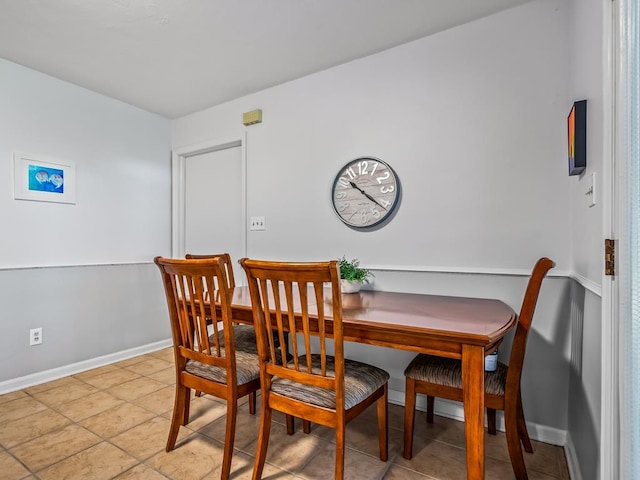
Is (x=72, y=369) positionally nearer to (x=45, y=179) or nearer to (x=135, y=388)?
(x=135, y=388)

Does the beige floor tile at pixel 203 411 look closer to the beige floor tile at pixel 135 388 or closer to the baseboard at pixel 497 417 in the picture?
the beige floor tile at pixel 135 388

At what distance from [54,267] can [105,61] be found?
1603mm

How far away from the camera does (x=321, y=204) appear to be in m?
2.61

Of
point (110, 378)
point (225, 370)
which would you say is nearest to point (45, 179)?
point (110, 378)

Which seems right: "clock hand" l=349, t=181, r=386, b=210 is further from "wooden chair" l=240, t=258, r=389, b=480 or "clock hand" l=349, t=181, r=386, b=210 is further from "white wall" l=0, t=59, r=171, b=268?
"white wall" l=0, t=59, r=171, b=268

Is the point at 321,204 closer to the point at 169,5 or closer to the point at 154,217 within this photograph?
the point at 169,5

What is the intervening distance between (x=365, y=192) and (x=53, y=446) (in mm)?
2267

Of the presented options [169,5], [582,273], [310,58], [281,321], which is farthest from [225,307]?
[310,58]

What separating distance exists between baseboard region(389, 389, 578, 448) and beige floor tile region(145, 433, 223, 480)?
1153 millimetres

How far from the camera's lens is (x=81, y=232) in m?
2.89

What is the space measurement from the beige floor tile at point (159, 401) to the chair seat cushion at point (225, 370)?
2.35 ft

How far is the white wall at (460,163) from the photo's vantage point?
72.2 inches

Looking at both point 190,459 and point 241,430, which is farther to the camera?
point 241,430

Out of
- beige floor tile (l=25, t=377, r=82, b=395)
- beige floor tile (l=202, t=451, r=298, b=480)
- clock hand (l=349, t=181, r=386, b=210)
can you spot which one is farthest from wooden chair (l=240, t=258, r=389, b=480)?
beige floor tile (l=25, t=377, r=82, b=395)
